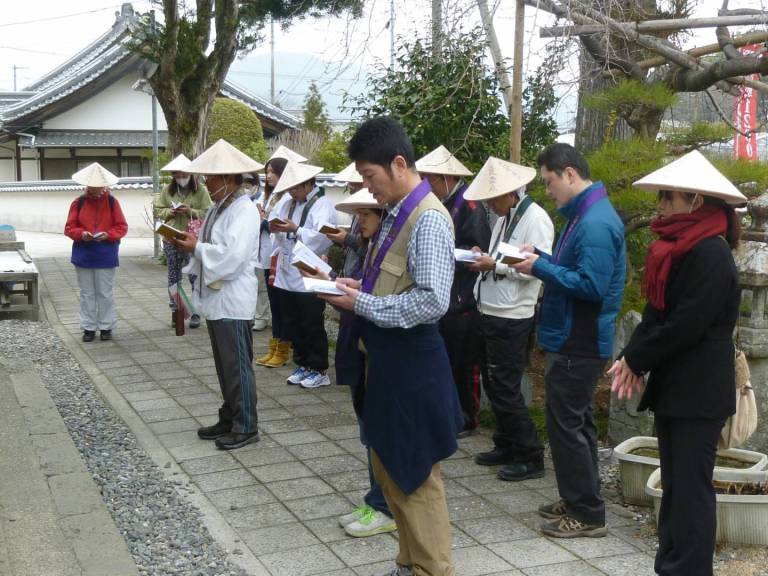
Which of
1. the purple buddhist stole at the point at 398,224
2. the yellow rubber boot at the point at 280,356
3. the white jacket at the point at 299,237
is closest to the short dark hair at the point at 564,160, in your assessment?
the purple buddhist stole at the point at 398,224

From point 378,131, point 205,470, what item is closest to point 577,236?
point 378,131

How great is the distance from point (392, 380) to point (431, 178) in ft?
8.05

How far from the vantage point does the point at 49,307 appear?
12055mm

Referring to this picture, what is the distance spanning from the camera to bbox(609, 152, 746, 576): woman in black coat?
137 inches

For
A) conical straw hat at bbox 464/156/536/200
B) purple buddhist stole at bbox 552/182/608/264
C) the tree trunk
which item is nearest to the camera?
purple buddhist stole at bbox 552/182/608/264

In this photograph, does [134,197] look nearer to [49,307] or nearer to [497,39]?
[49,307]

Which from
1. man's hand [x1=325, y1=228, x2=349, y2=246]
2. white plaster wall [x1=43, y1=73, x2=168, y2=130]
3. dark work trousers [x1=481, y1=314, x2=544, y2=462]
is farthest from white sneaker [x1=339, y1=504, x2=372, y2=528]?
white plaster wall [x1=43, y1=73, x2=168, y2=130]

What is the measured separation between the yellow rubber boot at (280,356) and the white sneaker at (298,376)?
0.62 metres

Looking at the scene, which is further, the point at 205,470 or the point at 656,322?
the point at 205,470

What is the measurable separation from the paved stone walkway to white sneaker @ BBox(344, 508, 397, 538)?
0.12 feet

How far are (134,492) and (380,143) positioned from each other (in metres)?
2.80

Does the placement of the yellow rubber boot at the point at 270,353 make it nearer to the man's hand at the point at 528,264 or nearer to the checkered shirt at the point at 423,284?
the man's hand at the point at 528,264

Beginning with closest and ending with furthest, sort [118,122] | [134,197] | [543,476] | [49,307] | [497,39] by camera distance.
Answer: [543,476] < [497,39] < [49,307] < [134,197] < [118,122]

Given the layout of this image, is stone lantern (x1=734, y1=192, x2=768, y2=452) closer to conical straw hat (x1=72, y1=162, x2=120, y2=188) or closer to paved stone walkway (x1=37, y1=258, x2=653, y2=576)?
paved stone walkway (x1=37, y1=258, x2=653, y2=576)
